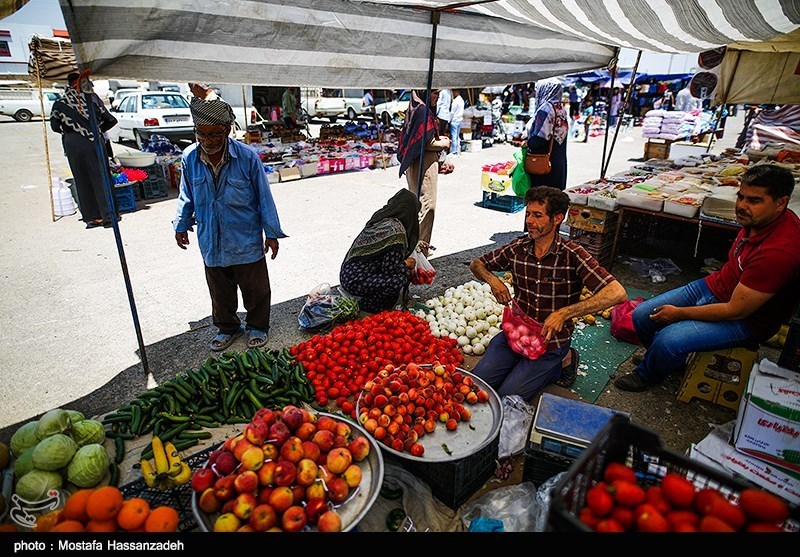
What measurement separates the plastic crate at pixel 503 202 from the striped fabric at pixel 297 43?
3.83 m

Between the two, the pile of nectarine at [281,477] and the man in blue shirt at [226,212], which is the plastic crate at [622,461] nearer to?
the pile of nectarine at [281,477]

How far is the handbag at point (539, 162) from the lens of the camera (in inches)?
258

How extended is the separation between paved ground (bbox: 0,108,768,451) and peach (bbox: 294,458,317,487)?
2.60 m

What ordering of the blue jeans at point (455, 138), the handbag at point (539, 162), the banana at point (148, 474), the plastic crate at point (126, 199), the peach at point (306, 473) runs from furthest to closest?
the blue jeans at point (455, 138), the plastic crate at point (126, 199), the handbag at point (539, 162), the banana at point (148, 474), the peach at point (306, 473)

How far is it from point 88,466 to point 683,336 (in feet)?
14.0

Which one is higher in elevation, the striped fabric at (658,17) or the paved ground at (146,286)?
the striped fabric at (658,17)

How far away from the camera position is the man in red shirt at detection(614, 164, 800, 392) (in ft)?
10.6

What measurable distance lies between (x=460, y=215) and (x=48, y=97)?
23.5 m

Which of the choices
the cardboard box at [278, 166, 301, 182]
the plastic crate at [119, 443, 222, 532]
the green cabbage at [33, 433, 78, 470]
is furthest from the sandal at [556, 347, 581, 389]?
the cardboard box at [278, 166, 301, 182]

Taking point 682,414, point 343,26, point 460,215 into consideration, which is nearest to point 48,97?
point 460,215

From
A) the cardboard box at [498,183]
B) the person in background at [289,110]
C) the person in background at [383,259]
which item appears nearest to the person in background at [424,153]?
the person in background at [383,259]
